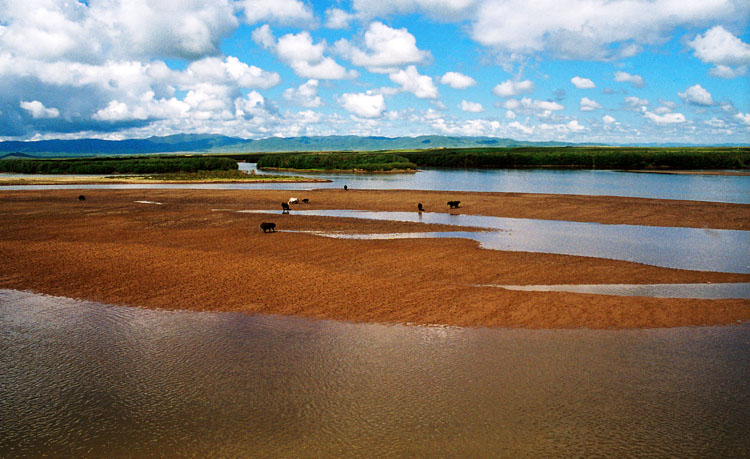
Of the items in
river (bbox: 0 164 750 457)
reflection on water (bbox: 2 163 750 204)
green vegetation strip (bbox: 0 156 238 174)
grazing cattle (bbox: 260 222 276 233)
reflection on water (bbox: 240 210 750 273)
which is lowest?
river (bbox: 0 164 750 457)

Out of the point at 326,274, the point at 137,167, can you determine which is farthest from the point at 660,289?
the point at 137,167

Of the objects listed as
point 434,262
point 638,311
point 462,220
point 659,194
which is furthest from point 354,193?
point 638,311

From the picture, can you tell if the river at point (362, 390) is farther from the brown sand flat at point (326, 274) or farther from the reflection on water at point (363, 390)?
the brown sand flat at point (326, 274)

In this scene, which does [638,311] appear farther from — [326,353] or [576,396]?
[326,353]

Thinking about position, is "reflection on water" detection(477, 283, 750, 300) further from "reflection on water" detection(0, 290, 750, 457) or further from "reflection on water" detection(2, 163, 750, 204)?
"reflection on water" detection(2, 163, 750, 204)

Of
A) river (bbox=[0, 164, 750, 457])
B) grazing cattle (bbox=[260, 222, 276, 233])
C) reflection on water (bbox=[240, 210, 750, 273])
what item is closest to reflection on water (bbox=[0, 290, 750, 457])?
river (bbox=[0, 164, 750, 457])

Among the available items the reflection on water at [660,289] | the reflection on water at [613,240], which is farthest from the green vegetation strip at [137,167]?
the reflection on water at [660,289]
